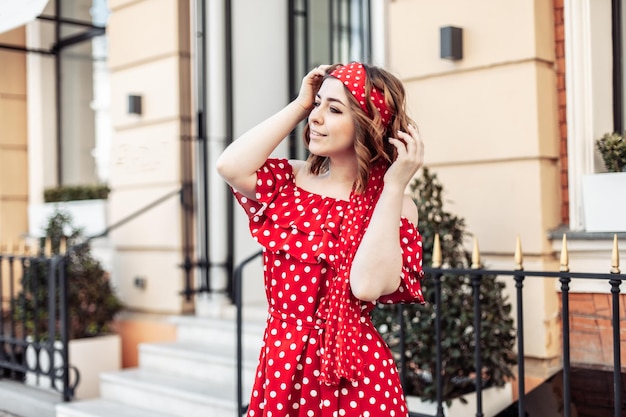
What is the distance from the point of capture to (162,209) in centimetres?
652

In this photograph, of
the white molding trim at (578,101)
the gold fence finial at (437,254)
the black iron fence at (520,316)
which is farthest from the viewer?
the white molding trim at (578,101)

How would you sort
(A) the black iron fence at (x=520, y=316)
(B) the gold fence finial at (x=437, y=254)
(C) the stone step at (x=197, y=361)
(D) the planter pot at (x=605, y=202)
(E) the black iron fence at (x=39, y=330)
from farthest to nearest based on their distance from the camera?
(E) the black iron fence at (x=39, y=330)
(C) the stone step at (x=197, y=361)
(D) the planter pot at (x=605, y=202)
(B) the gold fence finial at (x=437, y=254)
(A) the black iron fence at (x=520, y=316)

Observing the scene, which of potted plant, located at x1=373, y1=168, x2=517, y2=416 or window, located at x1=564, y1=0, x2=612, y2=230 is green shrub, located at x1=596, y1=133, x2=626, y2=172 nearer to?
window, located at x1=564, y1=0, x2=612, y2=230

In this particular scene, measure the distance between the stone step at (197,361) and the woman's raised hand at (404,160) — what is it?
3.25 metres

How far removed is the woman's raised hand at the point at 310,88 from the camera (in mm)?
2242

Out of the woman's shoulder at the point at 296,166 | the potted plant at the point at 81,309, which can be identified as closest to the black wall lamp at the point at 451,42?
the woman's shoulder at the point at 296,166

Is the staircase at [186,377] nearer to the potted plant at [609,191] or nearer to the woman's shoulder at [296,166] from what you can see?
the potted plant at [609,191]

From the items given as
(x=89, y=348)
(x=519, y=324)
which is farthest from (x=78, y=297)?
(x=519, y=324)

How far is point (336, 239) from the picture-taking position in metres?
2.14

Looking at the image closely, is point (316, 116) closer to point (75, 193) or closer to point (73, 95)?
point (75, 193)

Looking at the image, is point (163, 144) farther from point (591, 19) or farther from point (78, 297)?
point (591, 19)

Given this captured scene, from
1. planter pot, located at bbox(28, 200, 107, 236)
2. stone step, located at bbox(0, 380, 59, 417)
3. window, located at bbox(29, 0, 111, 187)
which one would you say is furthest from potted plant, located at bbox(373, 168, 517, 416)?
window, located at bbox(29, 0, 111, 187)

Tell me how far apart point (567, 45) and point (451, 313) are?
5.12 ft

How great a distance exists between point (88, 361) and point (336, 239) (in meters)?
4.42
